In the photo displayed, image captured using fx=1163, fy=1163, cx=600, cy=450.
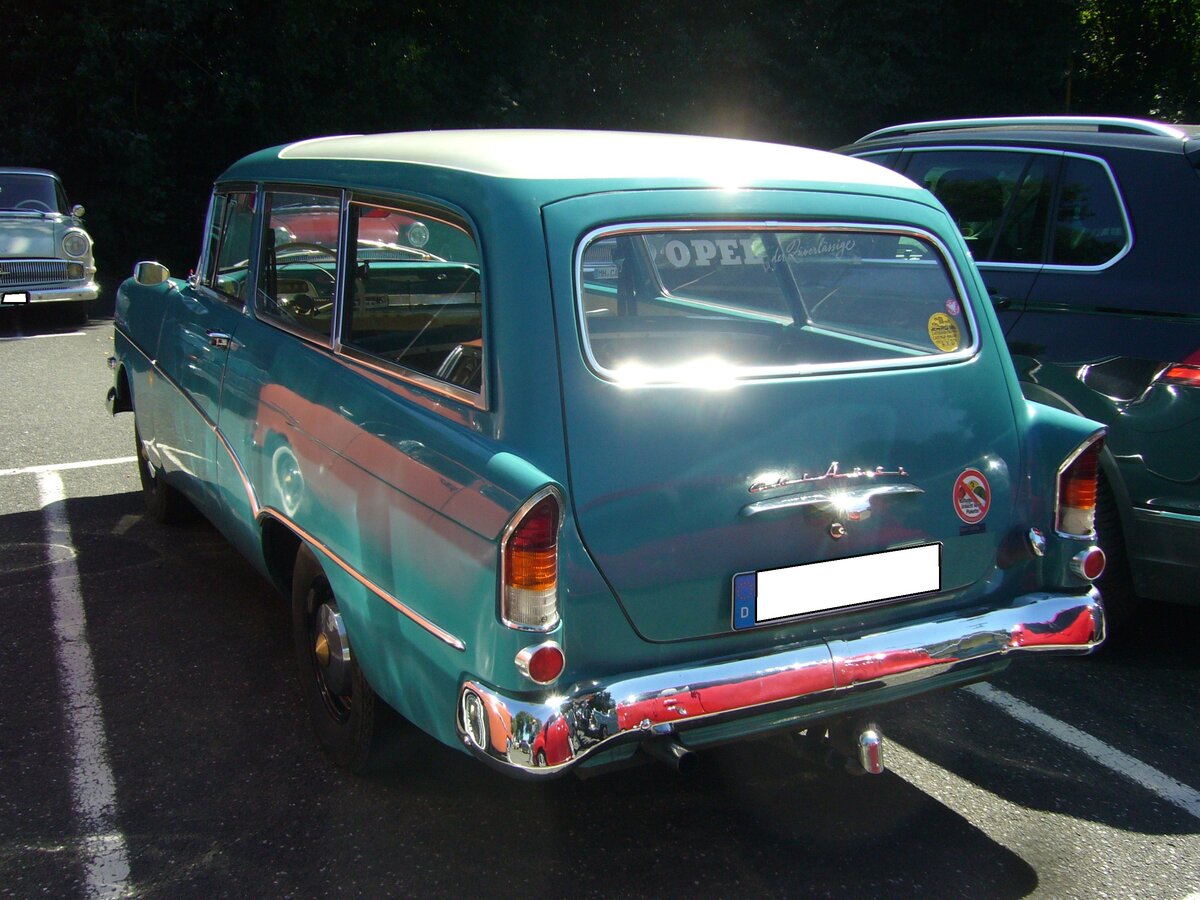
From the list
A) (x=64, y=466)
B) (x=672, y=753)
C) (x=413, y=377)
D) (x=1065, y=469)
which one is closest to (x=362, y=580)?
(x=413, y=377)

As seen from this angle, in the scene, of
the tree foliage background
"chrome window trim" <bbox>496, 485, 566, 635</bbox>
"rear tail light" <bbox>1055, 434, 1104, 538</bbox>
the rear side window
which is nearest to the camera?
"chrome window trim" <bbox>496, 485, 566, 635</bbox>

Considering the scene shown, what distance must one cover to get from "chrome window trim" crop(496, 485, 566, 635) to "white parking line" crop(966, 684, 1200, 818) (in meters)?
1.97

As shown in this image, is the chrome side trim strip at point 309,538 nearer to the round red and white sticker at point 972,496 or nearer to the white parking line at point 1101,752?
the round red and white sticker at point 972,496

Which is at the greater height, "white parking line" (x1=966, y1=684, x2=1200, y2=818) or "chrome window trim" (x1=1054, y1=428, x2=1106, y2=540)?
"chrome window trim" (x1=1054, y1=428, x2=1106, y2=540)

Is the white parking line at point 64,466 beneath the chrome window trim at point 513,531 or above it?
beneath

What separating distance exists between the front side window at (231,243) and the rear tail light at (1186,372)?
315 cm

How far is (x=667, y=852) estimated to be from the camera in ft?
9.77

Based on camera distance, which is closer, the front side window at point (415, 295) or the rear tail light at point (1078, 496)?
the front side window at point (415, 295)

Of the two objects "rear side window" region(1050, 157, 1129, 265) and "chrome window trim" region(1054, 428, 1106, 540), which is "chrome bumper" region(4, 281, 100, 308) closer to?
"rear side window" region(1050, 157, 1129, 265)

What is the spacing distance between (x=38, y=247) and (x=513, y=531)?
13.1 meters

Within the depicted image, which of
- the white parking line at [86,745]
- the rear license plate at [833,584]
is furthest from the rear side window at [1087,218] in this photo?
→ the white parking line at [86,745]

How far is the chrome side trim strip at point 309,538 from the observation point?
266cm

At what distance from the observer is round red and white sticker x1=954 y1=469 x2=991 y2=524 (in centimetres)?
300

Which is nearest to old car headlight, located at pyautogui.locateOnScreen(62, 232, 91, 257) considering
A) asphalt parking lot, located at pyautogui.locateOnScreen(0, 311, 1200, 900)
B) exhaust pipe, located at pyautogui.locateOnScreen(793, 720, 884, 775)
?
asphalt parking lot, located at pyautogui.locateOnScreen(0, 311, 1200, 900)
